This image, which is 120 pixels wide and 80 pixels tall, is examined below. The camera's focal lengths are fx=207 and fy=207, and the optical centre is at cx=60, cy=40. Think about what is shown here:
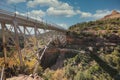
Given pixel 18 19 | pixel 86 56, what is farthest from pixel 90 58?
pixel 18 19

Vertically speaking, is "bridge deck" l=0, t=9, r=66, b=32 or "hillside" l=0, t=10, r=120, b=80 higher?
"bridge deck" l=0, t=9, r=66, b=32

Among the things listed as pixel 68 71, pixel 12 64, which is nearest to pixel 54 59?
pixel 68 71

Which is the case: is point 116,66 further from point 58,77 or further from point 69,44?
point 69,44

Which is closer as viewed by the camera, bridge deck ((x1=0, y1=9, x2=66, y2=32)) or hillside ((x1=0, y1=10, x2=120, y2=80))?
bridge deck ((x1=0, y1=9, x2=66, y2=32))

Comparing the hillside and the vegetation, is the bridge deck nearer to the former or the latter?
the vegetation

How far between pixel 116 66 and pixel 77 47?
11.9 m

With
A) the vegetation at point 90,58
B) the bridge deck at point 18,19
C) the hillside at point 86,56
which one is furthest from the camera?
the hillside at point 86,56

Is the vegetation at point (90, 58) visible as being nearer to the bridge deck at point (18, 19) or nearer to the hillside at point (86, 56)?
the hillside at point (86, 56)

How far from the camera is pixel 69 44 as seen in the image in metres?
52.2

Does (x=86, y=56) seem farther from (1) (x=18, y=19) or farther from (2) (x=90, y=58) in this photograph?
(1) (x=18, y=19)

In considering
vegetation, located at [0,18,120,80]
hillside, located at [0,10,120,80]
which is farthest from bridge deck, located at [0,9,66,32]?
hillside, located at [0,10,120,80]

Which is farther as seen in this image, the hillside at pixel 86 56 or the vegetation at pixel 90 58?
the hillside at pixel 86 56

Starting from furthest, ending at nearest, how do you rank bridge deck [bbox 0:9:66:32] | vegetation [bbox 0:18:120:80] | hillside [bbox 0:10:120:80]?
hillside [bbox 0:10:120:80]
vegetation [bbox 0:18:120:80]
bridge deck [bbox 0:9:66:32]

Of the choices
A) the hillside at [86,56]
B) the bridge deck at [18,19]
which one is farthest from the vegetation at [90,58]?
the bridge deck at [18,19]
